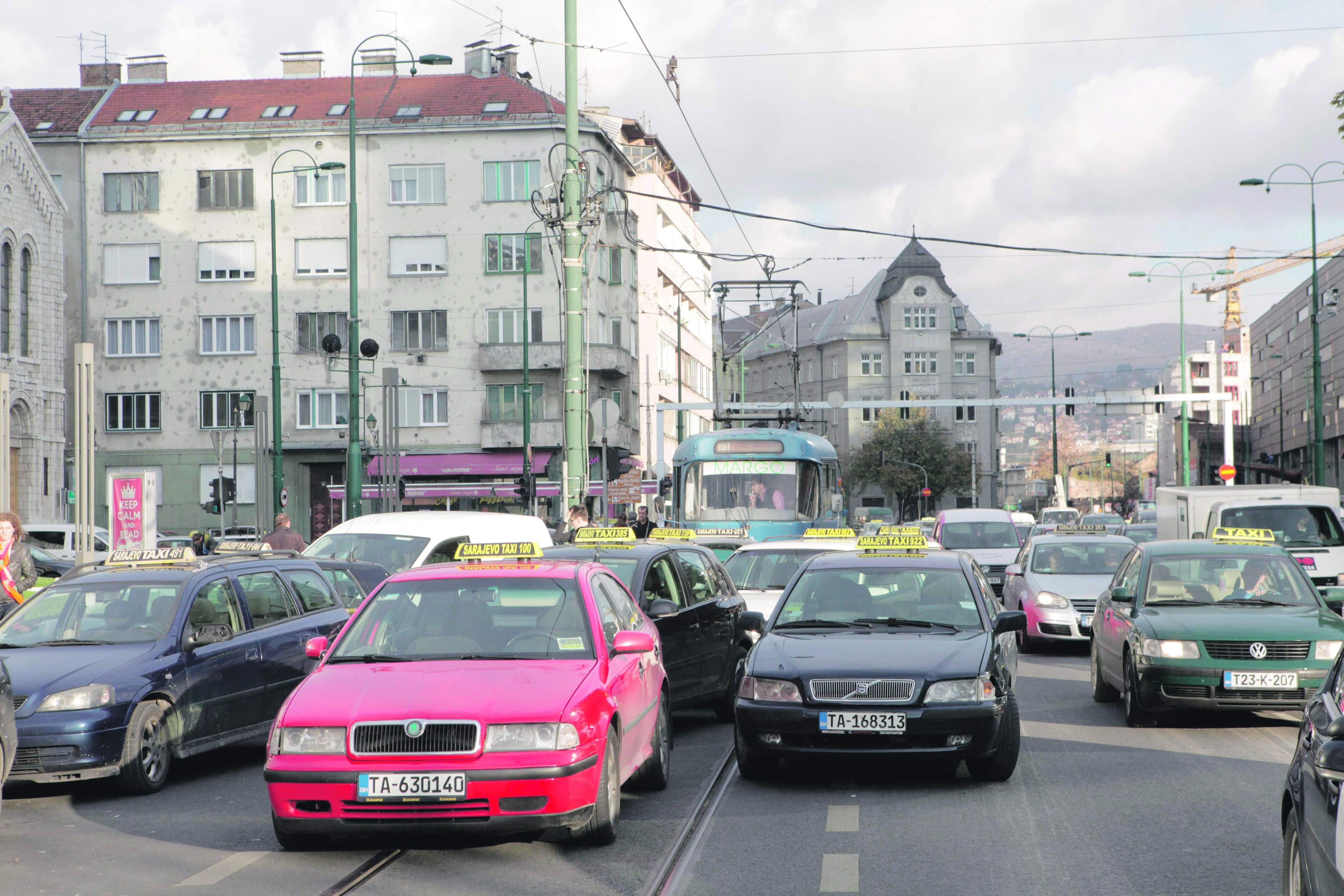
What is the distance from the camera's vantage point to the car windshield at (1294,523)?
22906 millimetres

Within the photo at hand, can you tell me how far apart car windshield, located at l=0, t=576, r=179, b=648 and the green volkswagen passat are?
7.11 meters

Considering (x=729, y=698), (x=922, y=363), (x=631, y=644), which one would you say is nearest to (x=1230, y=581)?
(x=729, y=698)

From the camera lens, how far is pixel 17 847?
8.03 m

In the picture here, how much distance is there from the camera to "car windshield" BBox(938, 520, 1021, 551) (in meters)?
27.8

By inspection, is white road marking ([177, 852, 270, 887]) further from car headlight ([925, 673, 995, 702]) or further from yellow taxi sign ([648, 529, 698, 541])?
yellow taxi sign ([648, 529, 698, 541])

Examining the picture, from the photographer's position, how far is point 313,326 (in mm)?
59594

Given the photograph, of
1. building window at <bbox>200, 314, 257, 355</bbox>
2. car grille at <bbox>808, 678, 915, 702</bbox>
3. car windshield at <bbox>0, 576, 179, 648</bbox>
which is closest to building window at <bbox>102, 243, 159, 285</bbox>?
building window at <bbox>200, 314, 257, 355</bbox>

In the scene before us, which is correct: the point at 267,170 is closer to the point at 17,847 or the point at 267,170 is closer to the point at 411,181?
the point at 411,181

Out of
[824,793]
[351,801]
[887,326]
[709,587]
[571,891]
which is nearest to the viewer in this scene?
[571,891]

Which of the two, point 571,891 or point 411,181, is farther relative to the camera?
point 411,181

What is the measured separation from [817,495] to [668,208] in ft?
167

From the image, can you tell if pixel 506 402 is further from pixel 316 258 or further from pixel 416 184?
pixel 316 258

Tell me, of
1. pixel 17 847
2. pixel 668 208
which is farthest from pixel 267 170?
pixel 17 847

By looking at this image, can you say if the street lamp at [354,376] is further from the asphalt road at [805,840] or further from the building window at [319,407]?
the building window at [319,407]
